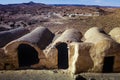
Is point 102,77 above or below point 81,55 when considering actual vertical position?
below

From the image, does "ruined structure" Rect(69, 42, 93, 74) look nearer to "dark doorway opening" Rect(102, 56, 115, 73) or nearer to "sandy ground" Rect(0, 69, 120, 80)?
"sandy ground" Rect(0, 69, 120, 80)

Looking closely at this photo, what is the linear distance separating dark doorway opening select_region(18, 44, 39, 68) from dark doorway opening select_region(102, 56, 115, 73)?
246 inches

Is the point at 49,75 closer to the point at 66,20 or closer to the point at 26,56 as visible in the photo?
the point at 26,56

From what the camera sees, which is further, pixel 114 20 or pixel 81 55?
pixel 114 20

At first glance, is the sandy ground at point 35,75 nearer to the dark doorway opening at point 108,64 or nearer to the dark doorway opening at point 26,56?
the dark doorway opening at point 26,56

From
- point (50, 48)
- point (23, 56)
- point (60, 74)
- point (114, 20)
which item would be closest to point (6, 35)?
point (23, 56)

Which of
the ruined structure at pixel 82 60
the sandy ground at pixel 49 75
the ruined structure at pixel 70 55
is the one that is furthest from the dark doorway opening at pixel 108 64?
the ruined structure at pixel 82 60

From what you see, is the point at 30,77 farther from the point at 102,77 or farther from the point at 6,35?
the point at 6,35

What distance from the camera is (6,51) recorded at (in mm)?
20938

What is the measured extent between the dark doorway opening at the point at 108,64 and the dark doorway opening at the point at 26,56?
6251 millimetres

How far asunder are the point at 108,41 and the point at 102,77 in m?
2.79

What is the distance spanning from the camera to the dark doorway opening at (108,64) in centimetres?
1901

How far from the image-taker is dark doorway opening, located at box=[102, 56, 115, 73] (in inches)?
749

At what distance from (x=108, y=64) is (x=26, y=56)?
831cm
